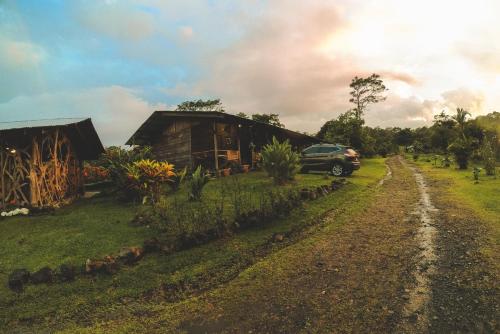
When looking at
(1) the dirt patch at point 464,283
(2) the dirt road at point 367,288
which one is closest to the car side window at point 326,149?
(1) the dirt patch at point 464,283

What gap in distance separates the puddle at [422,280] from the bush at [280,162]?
5470 mm

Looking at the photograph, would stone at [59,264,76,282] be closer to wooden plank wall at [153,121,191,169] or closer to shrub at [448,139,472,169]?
wooden plank wall at [153,121,191,169]

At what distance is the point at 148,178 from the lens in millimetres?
12609

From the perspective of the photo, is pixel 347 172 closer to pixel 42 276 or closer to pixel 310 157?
pixel 310 157

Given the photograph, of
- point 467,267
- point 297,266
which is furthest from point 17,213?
point 467,267

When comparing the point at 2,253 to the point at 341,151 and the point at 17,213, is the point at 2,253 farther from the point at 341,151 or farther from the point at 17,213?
the point at 341,151

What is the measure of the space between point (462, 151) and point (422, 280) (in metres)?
23.3

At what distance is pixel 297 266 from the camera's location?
21.5 feet

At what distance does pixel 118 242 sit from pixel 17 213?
7.30 metres

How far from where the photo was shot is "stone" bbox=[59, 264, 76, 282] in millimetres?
6648

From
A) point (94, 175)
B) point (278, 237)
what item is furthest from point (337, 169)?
point (94, 175)

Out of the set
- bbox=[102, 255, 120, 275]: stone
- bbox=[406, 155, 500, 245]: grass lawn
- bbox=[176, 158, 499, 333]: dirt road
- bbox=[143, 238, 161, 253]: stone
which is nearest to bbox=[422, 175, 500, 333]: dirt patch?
bbox=[176, 158, 499, 333]: dirt road

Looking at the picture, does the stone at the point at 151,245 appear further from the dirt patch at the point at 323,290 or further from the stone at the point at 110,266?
the dirt patch at the point at 323,290

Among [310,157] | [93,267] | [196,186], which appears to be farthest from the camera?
[310,157]
